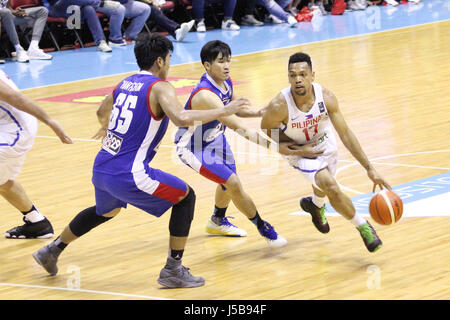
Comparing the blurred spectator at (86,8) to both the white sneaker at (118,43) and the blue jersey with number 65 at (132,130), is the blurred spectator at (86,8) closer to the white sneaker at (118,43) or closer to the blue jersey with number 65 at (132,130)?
the white sneaker at (118,43)

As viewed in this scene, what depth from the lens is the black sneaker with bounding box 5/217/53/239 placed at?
6348 mm

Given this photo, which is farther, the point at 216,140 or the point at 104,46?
the point at 104,46

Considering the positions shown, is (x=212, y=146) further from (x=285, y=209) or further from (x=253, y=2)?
(x=253, y=2)

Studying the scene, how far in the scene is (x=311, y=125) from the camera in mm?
5664

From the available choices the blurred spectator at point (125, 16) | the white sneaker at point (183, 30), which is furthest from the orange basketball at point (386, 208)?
the white sneaker at point (183, 30)

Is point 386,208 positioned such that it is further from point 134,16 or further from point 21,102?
point 134,16

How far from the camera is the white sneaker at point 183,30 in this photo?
55.4 feet

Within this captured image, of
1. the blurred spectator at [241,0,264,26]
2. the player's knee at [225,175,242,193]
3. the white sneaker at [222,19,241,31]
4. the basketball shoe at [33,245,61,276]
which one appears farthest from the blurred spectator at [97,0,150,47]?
the basketball shoe at [33,245,61,276]

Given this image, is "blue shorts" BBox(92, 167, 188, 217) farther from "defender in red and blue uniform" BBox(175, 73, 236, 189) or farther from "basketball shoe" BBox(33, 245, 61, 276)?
"defender in red and blue uniform" BBox(175, 73, 236, 189)

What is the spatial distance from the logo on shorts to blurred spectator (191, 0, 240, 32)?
13226 millimetres

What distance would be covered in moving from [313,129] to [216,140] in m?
0.70

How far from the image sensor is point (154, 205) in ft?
16.8

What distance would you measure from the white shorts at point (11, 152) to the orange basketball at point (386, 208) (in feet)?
7.90

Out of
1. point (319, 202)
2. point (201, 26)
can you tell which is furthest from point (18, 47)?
point (319, 202)
